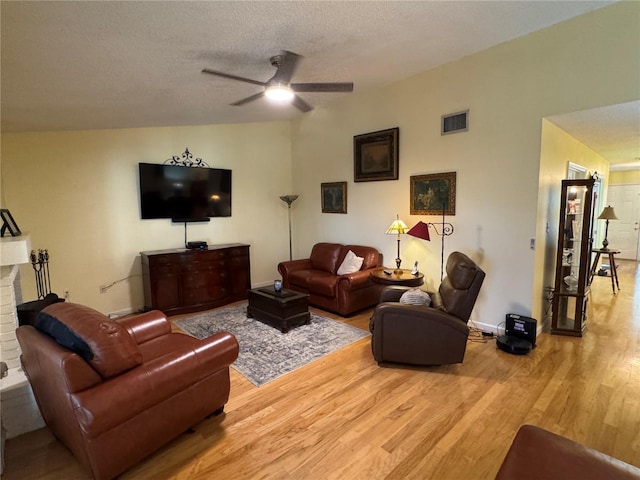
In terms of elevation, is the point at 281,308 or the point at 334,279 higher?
the point at 334,279

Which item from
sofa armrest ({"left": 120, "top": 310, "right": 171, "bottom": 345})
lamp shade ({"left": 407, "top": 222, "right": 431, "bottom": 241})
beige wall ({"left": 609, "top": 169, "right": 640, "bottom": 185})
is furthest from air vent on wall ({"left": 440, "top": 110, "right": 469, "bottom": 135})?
beige wall ({"left": 609, "top": 169, "right": 640, "bottom": 185})

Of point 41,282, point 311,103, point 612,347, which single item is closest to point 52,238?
point 41,282

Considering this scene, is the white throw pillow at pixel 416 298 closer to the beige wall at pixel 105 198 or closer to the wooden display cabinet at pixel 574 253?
the wooden display cabinet at pixel 574 253

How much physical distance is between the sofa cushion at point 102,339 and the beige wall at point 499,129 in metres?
3.61

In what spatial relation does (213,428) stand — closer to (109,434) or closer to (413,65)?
(109,434)

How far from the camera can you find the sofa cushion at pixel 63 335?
1.62 m

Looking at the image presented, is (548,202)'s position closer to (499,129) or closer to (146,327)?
(499,129)

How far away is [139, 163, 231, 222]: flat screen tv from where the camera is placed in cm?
466

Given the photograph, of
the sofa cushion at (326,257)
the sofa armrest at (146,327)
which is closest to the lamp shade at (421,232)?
the sofa cushion at (326,257)

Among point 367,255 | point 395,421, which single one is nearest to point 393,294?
point 367,255

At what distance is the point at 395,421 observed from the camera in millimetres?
2266

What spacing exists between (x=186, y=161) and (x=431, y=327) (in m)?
4.26

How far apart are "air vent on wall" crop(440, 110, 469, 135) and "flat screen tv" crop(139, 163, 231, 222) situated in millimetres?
3392

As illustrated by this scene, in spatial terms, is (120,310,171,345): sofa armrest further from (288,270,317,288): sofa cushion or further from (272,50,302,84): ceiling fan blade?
(288,270,317,288): sofa cushion
